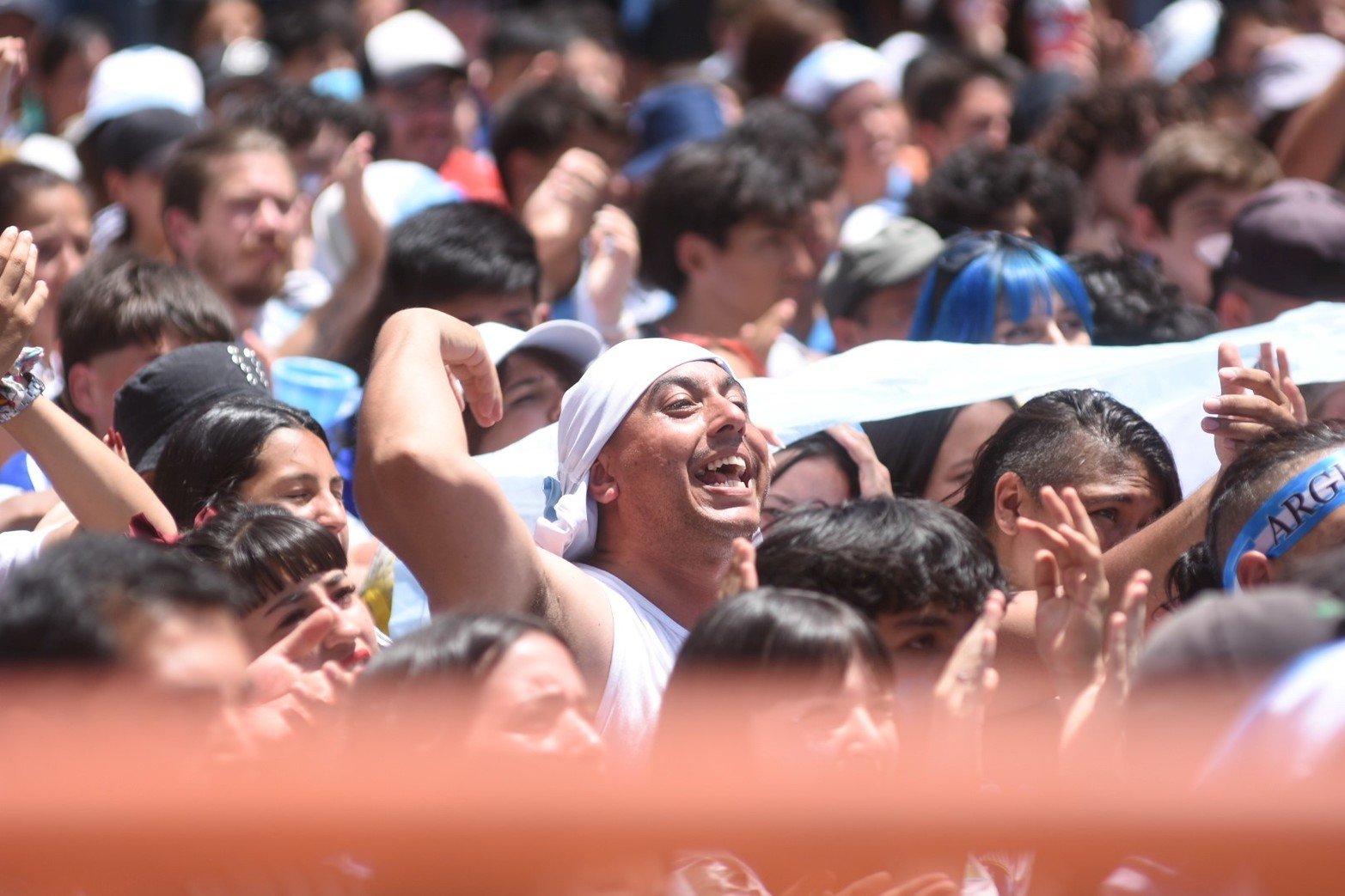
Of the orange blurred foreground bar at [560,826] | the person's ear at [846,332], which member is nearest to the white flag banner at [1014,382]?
the person's ear at [846,332]

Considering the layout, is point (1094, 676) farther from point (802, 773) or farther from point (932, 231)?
point (932, 231)

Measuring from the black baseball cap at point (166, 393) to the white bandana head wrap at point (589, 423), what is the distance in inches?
27.9

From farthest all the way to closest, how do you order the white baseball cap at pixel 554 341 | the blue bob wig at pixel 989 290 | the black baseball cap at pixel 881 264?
1. the black baseball cap at pixel 881 264
2. the blue bob wig at pixel 989 290
3. the white baseball cap at pixel 554 341

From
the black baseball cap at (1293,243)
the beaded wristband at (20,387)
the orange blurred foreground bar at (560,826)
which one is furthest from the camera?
the black baseball cap at (1293,243)

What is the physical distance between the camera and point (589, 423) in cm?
339

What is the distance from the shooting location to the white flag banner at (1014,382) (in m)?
3.87

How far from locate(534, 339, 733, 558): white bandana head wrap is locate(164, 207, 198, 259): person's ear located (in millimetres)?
2112

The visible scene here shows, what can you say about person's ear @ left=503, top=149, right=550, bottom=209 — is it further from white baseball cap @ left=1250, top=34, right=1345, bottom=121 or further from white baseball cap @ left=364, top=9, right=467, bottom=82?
white baseball cap @ left=1250, top=34, right=1345, bottom=121

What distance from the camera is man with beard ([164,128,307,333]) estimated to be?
5137mm

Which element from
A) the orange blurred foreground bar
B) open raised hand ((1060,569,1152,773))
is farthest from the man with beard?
the orange blurred foreground bar

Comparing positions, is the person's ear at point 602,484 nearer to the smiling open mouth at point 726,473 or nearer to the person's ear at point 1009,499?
the smiling open mouth at point 726,473

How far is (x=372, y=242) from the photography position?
5.27 meters

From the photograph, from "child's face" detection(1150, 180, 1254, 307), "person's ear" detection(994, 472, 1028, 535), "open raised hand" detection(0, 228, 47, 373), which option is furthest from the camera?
"child's face" detection(1150, 180, 1254, 307)

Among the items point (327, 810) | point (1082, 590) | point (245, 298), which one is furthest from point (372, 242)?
point (327, 810)
